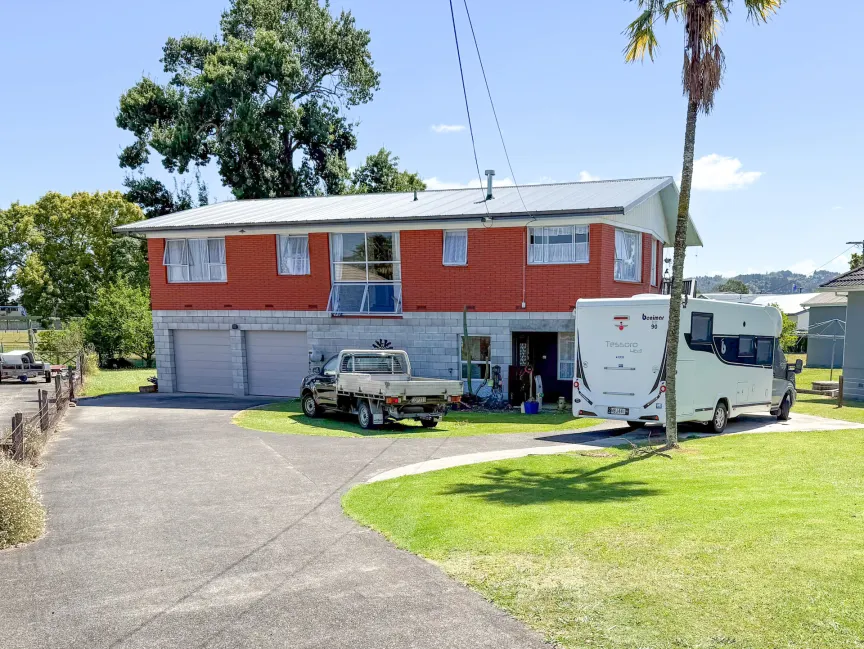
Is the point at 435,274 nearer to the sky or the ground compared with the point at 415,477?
nearer to the sky

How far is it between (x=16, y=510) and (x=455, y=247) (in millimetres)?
17156

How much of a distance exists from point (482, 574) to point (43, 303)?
2041 inches

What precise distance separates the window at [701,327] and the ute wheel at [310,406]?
9.87 metres

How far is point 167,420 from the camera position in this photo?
20.1 meters

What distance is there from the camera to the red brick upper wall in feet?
74.4

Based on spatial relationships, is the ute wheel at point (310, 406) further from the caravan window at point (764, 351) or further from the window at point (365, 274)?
the caravan window at point (764, 351)

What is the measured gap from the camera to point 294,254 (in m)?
26.4

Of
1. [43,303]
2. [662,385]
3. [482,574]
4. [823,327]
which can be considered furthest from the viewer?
[43,303]

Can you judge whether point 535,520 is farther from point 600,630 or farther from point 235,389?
point 235,389

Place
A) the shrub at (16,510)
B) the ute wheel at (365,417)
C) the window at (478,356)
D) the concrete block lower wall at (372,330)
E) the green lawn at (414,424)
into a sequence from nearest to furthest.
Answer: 1. the shrub at (16,510)
2. the green lawn at (414,424)
3. the ute wheel at (365,417)
4. the concrete block lower wall at (372,330)
5. the window at (478,356)

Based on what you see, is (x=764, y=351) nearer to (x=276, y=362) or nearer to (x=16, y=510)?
(x=276, y=362)

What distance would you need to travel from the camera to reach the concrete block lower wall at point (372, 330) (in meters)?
23.4

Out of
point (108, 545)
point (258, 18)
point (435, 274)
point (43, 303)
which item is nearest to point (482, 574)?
point (108, 545)

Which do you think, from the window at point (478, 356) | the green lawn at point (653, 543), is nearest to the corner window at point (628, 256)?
the window at point (478, 356)
